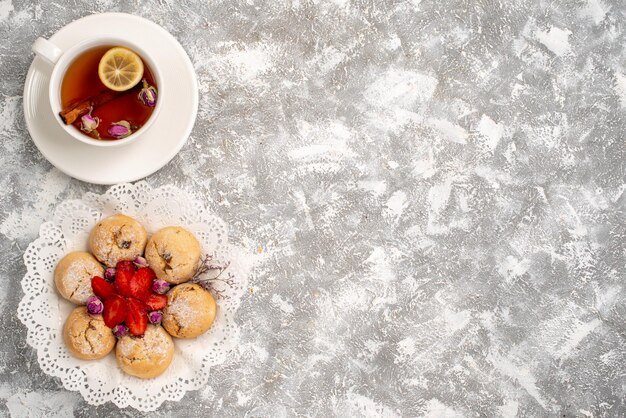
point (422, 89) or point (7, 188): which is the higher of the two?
point (422, 89)

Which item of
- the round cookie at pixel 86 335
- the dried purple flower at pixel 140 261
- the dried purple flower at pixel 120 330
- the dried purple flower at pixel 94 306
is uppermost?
the dried purple flower at pixel 140 261

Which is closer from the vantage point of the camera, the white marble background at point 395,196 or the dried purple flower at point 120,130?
the dried purple flower at point 120,130

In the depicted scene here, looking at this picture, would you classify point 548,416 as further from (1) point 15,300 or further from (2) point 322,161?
(1) point 15,300

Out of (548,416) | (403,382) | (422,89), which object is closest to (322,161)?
(422,89)

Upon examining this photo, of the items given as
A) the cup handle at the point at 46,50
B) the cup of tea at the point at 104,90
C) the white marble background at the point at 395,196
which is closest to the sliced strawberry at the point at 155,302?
the white marble background at the point at 395,196

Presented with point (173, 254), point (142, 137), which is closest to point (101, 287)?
point (173, 254)

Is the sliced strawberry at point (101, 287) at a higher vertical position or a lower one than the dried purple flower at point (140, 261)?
lower

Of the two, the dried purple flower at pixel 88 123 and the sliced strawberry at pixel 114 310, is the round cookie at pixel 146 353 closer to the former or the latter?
the sliced strawberry at pixel 114 310
